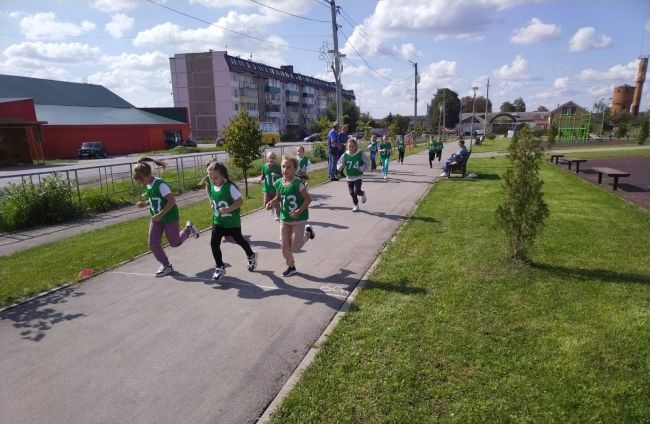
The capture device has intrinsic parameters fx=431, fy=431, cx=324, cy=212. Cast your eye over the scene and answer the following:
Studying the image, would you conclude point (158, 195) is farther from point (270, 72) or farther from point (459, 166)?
point (270, 72)

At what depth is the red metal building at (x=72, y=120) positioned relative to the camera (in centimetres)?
3331

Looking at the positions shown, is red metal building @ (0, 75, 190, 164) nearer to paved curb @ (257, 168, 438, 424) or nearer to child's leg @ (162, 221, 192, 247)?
child's leg @ (162, 221, 192, 247)

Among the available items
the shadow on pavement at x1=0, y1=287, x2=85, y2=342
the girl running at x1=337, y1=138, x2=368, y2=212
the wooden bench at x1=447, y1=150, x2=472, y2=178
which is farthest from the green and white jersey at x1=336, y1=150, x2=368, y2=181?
the wooden bench at x1=447, y1=150, x2=472, y2=178

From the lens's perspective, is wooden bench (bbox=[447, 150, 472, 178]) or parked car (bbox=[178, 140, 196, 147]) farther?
parked car (bbox=[178, 140, 196, 147])

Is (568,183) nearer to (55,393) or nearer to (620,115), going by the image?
(55,393)

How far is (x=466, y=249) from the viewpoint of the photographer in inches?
287

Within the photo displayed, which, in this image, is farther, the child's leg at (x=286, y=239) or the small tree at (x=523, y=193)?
the child's leg at (x=286, y=239)

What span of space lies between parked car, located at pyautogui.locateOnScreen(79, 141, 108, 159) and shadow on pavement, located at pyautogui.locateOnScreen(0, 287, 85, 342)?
37370mm

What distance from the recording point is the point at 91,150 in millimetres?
38562

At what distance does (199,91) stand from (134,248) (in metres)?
68.2

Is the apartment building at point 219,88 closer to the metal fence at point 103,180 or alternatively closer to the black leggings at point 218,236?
the metal fence at point 103,180

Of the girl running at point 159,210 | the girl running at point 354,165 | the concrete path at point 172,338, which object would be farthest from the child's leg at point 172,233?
the girl running at point 354,165

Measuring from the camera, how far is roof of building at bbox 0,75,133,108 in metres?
45.5

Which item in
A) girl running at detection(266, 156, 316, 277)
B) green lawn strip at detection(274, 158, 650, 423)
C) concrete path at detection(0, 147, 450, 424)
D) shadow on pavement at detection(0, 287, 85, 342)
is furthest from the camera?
girl running at detection(266, 156, 316, 277)
